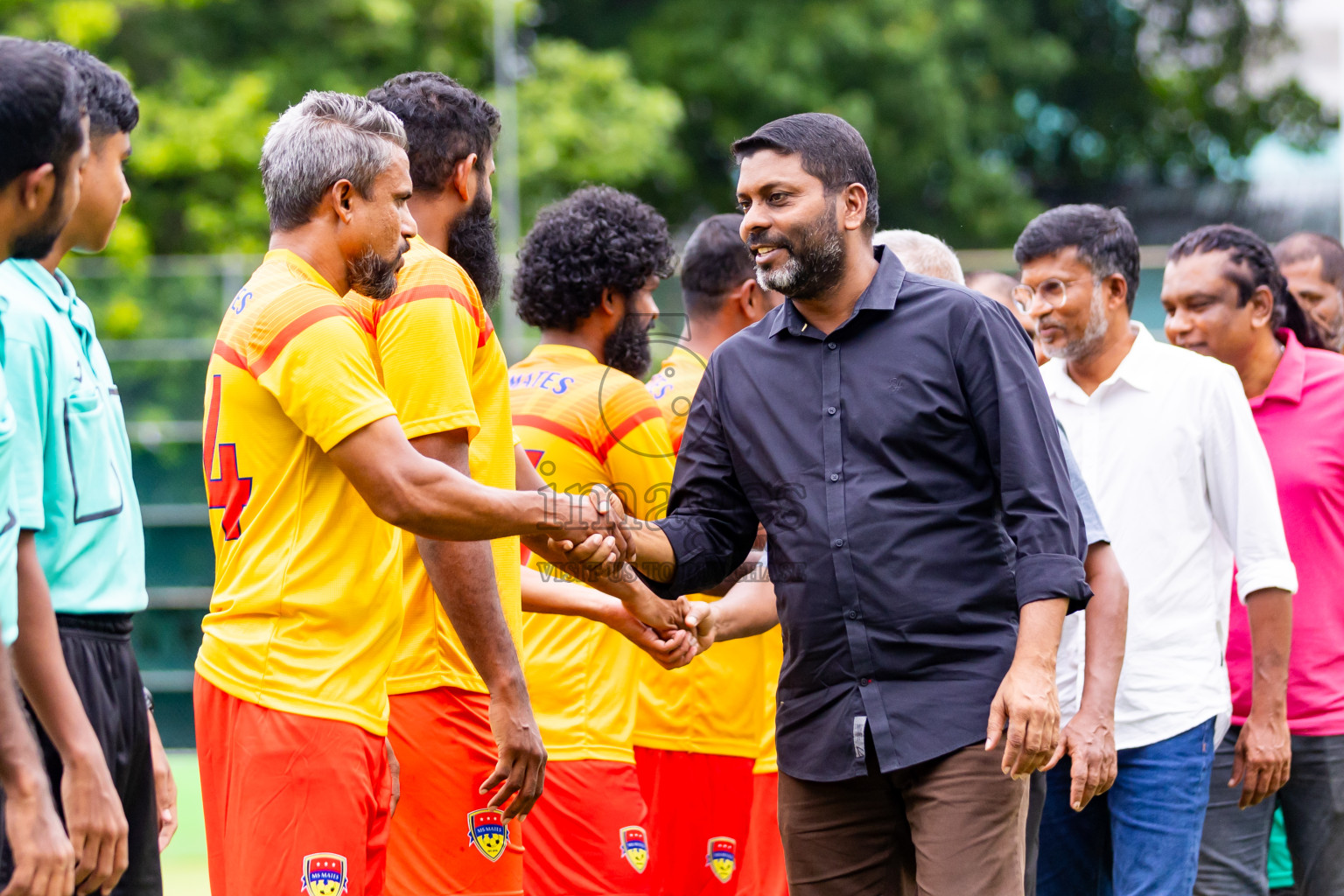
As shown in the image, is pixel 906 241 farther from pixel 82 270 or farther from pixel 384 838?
pixel 82 270

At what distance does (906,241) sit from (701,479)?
1.57 meters

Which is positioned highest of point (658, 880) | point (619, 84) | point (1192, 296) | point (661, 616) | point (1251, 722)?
point (619, 84)

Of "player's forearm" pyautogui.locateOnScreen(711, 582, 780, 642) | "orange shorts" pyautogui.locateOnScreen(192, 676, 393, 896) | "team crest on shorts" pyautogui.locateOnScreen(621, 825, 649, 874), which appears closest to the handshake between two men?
"player's forearm" pyautogui.locateOnScreen(711, 582, 780, 642)

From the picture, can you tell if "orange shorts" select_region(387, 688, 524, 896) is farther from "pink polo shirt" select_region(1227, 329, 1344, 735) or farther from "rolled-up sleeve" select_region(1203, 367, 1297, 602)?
"pink polo shirt" select_region(1227, 329, 1344, 735)

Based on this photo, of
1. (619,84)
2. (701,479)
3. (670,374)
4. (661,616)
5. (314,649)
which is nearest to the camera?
(314,649)

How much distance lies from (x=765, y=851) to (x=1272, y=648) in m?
1.83

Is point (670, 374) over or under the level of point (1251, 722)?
over

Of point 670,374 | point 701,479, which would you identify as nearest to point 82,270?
point 670,374

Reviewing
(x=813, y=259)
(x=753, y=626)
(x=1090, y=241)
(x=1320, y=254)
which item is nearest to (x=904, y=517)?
(x=813, y=259)

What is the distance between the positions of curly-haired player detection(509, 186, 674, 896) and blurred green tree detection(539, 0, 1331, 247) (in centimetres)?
1875

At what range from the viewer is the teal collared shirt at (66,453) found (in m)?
2.85

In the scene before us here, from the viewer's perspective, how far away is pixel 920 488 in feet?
11.9

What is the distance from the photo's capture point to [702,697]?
5293 mm

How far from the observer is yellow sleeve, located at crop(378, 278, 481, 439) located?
3.60 metres
